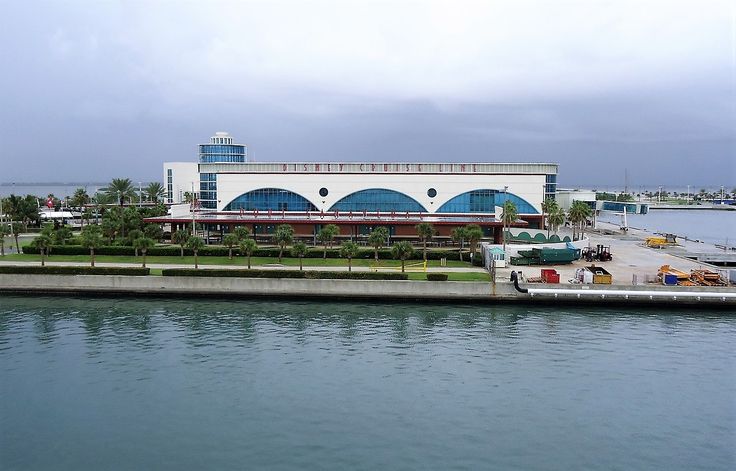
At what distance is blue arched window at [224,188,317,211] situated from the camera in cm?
8806

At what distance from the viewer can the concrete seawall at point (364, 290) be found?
54125 millimetres

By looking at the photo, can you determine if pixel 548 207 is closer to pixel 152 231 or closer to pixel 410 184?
pixel 410 184

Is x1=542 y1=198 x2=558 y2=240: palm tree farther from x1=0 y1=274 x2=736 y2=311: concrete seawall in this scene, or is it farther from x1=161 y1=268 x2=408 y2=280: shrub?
x1=161 y1=268 x2=408 y2=280: shrub

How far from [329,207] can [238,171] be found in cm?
1473

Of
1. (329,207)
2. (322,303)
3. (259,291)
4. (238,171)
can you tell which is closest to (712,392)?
(322,303)

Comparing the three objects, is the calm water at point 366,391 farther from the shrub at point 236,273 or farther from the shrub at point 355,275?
the shrub at point 236,273

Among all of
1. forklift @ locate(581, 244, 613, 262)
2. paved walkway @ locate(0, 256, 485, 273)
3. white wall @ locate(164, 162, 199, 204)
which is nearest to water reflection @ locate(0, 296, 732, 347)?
paved walkway @ locate(0, 256, 485, 273)

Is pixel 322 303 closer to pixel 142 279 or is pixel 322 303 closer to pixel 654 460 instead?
pixel 142 279

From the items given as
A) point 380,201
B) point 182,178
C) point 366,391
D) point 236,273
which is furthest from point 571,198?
point 366,391

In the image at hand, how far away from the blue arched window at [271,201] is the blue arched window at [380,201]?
5.91 m

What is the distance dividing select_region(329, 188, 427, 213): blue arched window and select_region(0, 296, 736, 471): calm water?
120ft

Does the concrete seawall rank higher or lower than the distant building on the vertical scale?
lower

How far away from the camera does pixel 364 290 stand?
5641cm

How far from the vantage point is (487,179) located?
282 feet
